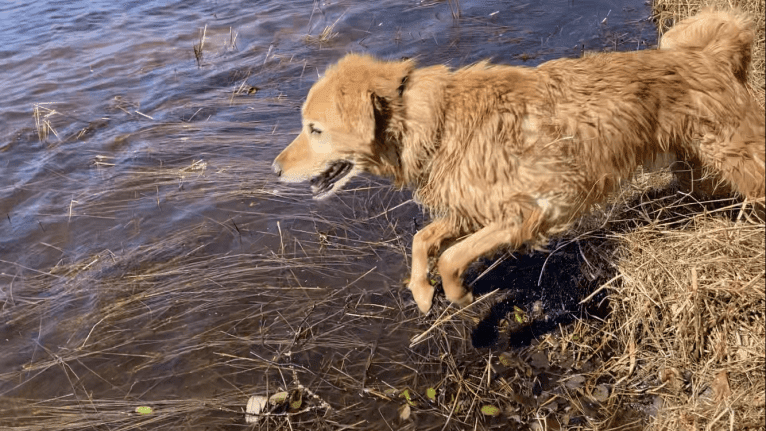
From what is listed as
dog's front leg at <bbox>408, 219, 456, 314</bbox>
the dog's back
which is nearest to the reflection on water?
→ dog's front leg at <bbox>408, 219, 456, 314</bbox>

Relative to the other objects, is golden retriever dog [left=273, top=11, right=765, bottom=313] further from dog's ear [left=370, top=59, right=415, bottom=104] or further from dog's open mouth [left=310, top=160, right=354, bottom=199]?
dog's open mouth [left=310, top=160, right=354, bottom=199]

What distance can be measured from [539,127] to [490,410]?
168 cm

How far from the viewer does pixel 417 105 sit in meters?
3.93

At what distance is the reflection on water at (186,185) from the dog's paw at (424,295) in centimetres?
35

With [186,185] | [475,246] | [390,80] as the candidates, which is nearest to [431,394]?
[475,246]

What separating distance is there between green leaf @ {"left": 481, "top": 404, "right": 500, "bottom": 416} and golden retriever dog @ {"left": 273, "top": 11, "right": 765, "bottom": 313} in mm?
699

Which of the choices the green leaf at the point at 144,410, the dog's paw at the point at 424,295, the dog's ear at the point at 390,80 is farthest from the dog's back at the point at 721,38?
the green leaf at the point at 144,410

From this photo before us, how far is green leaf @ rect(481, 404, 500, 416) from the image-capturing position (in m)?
3.64

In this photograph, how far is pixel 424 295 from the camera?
160 inches

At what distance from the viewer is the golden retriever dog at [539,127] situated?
151 inches

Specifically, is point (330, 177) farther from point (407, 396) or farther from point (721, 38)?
point (721, 38)

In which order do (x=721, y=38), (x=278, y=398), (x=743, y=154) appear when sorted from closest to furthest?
1. (x=743, y=154)
2. (x=278, y=398)
3. (x=721, y=38)

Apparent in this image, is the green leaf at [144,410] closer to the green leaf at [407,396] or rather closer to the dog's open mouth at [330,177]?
the green leaf at [407,396]

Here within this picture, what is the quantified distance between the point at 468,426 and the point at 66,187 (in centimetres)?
478
